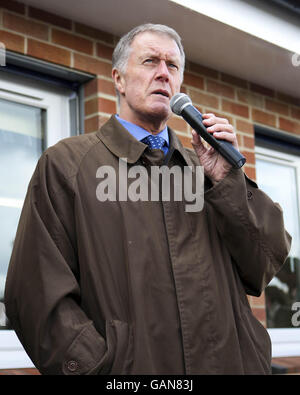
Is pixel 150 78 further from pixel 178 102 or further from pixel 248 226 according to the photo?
pixel 248 226

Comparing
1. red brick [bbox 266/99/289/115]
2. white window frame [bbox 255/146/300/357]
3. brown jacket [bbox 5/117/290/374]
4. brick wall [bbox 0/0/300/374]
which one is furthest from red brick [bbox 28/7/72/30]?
white window frame [bbox 255/146/300/357]

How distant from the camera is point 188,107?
1850 millimetres

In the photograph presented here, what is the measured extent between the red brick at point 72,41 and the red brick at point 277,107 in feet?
4.52

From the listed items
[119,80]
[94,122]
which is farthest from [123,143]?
[94,122]

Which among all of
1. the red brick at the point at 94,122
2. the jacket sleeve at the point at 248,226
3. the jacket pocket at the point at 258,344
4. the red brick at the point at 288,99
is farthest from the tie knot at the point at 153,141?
the red brick at the point at 288,99

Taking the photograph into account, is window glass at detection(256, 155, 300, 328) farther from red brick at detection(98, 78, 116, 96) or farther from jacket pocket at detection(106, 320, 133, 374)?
jacket pocket at detection(106, 320, 133, 374)

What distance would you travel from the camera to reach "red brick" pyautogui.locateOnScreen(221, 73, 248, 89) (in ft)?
11.8

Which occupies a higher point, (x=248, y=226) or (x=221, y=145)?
(x=221, y=145)

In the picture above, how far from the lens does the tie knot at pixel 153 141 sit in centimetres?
201

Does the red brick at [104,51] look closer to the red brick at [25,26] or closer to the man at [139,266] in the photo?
the red brick at [25,26]

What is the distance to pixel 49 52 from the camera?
2.83 metres

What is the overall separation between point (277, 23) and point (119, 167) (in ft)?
5.30

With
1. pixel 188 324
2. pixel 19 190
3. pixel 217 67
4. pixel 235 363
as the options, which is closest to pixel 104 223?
pixel 188 324

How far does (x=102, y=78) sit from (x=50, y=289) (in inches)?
62.0
